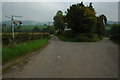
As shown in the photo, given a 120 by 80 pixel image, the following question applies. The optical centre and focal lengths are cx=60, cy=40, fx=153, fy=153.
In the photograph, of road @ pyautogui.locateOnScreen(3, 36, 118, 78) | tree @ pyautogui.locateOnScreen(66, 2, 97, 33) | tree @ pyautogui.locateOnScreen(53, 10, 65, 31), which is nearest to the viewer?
road @ pyautogui.locateOnScreen(3, 36, 118, 78)

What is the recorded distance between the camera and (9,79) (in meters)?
5.55

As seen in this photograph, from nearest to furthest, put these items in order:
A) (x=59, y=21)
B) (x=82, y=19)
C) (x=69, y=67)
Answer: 1. (x=69, y=67)
2. (x=82, y=19)
3. (x=59, y=21)

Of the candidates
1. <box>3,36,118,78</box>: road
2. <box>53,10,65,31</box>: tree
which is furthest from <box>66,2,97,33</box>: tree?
<box>53,10,65,31</box>: tree

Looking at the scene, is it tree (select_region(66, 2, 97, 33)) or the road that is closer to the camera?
the road

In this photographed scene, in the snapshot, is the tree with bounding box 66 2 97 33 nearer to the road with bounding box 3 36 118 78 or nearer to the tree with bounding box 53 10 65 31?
the road with bounding box 3 36 118 78

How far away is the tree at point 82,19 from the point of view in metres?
34.1

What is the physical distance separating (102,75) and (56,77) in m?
1.85

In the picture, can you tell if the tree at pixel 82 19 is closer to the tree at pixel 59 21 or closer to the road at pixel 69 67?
the road at pixel 69 67

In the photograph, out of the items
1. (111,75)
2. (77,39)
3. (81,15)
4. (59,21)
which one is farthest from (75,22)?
(111,75)

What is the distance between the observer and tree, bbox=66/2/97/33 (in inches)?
1344

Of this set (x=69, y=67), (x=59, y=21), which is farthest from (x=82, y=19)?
(x=59, y=21)

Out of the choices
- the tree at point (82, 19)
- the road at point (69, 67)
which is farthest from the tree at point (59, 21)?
the road at point (69, 67)

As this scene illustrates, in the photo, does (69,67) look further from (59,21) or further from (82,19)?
(59,21)

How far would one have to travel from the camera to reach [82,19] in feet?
114
